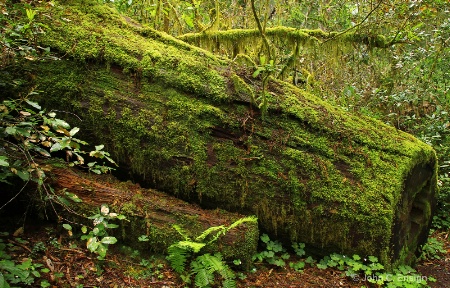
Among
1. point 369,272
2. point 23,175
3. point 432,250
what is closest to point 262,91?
point 369,272

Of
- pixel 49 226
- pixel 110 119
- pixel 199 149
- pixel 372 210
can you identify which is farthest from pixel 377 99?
pixel 49 226

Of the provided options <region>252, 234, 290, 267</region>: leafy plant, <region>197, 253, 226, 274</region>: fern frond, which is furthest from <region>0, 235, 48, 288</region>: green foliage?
<region>252, 234, 290, 267</region>: leafy plant

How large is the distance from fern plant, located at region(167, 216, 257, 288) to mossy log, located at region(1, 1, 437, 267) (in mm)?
642

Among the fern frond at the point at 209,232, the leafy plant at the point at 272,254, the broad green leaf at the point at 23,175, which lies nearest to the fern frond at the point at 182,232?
the fern frond at the point at 209,232

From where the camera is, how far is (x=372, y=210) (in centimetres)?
408

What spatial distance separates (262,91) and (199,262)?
7.33 feet

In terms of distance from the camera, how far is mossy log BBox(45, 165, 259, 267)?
361cm

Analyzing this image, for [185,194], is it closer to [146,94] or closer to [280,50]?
[146,94]

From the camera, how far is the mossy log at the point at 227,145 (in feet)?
13.4

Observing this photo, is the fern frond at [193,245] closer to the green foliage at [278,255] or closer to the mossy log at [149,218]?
the mossy log at [149,218]

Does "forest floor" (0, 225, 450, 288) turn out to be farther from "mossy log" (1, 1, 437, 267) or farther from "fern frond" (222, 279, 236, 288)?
"mossy log" (1, 1, 437, 267)

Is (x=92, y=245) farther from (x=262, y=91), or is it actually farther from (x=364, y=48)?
(x=364, y=48)

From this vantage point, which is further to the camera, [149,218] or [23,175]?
[149,218]

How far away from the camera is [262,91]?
14.0 ft
